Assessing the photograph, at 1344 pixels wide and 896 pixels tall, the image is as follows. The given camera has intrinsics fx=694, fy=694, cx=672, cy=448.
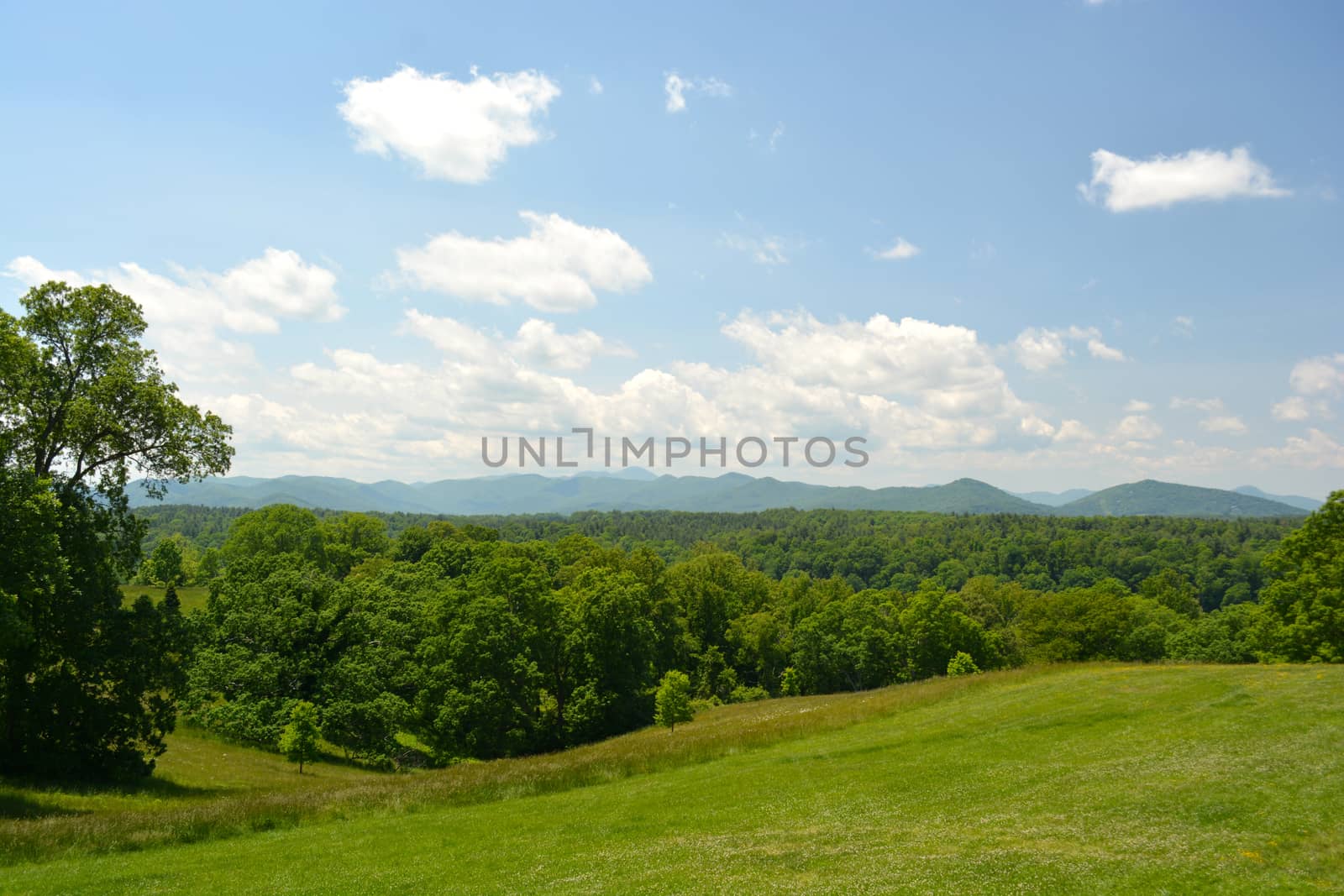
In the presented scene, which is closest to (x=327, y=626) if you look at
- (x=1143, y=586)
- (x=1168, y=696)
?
(x=1168, y=696)

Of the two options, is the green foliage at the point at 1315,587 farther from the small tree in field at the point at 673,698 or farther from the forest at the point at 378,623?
the small tree in field at the point at 673,698

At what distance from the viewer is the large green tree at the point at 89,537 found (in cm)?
2480

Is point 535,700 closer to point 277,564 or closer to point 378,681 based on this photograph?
point 378,681

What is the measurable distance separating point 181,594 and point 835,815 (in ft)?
374

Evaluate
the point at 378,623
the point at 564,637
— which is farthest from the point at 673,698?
the point at 378,623

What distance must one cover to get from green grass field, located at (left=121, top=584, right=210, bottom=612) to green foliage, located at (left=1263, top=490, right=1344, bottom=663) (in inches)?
4256

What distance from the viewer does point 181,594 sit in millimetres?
102375

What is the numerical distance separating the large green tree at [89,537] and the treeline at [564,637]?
312 cm

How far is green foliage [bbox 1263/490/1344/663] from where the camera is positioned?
4672cm

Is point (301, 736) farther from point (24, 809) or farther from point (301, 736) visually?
point (24, 809)

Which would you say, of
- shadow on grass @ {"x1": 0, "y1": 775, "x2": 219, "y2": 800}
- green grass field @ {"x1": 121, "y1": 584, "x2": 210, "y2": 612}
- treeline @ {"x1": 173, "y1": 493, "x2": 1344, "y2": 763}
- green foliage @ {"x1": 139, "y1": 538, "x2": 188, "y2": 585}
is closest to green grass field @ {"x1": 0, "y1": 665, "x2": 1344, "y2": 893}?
shadow on grass @ {"x1": 0, "y1": 775, "x2": 219, "y2": 800}

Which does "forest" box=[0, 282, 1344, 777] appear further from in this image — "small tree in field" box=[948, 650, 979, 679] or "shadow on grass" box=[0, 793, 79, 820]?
"shadow on grass" box=[0, 793, 79, 820]

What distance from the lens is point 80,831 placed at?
60.8 feet

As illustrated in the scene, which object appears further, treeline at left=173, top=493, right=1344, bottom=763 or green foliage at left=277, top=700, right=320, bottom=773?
treeline at left=173, top=493, right=1344, bottom=763
